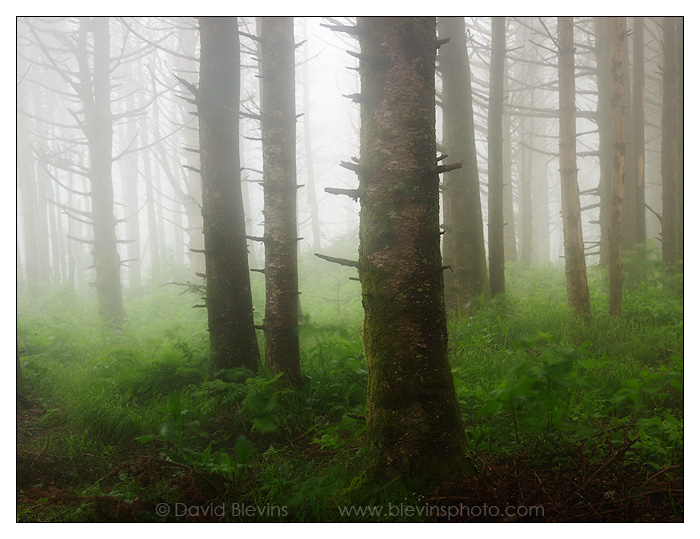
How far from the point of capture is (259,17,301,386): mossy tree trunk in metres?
4.66

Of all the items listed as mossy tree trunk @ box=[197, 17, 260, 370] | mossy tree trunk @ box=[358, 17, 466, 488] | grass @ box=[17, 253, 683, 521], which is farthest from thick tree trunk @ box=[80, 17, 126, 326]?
mossy tree trunk @ box=[358, 17, 466, 488]

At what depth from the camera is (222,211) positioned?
490 centimetres

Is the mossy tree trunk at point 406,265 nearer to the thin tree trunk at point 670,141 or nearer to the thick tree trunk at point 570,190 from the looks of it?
the thick tree trunk at point 570,190

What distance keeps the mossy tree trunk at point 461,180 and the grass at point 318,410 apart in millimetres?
506

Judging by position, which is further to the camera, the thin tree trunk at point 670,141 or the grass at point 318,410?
the thin tree trunk at point 670,141

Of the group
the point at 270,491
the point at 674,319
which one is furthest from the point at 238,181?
the point at 674,319

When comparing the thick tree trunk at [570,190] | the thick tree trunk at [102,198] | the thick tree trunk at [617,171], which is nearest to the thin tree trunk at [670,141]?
the thick tree trunk at [570,190]

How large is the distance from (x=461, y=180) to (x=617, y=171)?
6.98 ft

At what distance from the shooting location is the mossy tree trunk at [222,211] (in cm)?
489

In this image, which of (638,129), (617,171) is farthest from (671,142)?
(617,171)

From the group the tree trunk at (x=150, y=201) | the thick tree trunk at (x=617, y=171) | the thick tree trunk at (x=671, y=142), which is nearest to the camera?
the thick tree trunk at (x=617, y=171)

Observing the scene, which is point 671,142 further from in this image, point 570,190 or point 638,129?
point 570,190

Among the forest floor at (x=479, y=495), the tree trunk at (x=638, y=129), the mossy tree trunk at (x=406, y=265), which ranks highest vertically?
the tree trunk at (x=638, y=129)
